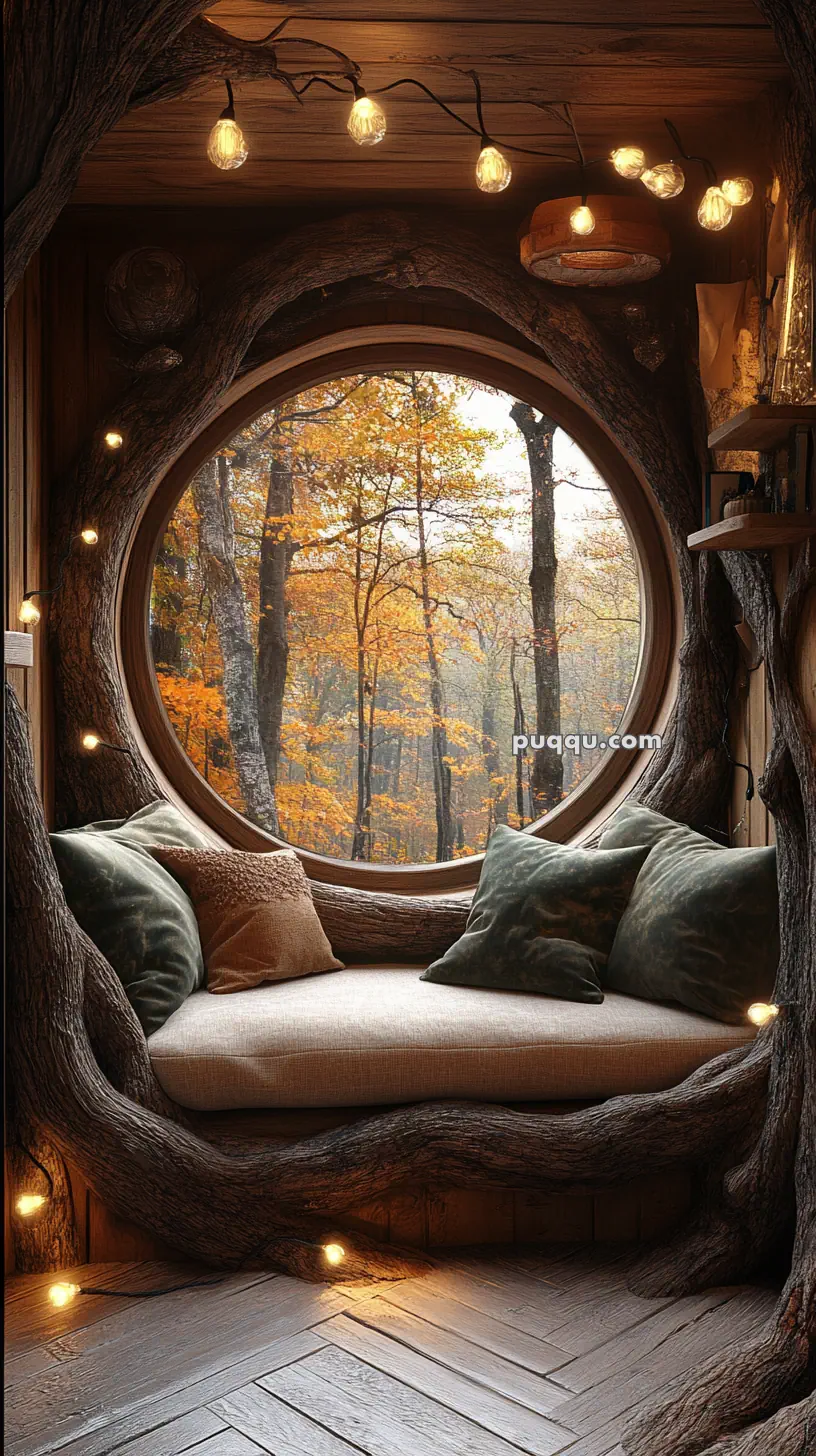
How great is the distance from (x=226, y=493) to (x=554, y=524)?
170cm

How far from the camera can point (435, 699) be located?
596 cm

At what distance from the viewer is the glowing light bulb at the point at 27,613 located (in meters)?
2.93

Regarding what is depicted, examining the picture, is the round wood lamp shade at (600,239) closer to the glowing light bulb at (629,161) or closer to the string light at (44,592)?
the glowing light bulb at (629,161)

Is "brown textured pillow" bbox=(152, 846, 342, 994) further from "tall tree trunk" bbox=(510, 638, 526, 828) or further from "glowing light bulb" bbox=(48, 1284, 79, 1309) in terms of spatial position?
"tall tree trunk" bbox=(510, 638, 526, 828)

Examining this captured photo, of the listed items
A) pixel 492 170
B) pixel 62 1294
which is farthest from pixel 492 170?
pixel 62 1294

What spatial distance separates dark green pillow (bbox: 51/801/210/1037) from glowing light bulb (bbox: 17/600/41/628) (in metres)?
0.57

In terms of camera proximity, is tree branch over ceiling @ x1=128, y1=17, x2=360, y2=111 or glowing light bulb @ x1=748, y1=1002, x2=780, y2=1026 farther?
glowing light bulb @ x1=748, y1=1002, x2=780, y2=1026

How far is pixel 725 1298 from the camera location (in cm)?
231

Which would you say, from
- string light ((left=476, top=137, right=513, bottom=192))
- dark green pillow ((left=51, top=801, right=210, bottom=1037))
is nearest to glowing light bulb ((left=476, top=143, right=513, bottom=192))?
string light ((left=476, top=137, right=513, bottom=192))

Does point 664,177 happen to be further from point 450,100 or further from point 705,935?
point 705,935

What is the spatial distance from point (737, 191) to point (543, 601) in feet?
11.2

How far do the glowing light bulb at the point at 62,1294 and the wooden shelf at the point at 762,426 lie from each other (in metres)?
2.25

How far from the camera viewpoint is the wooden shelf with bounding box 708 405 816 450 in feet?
7.54

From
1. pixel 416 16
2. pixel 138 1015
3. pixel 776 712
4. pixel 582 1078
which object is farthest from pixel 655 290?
pixel 138 1015
